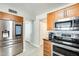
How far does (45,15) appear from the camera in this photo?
138cm

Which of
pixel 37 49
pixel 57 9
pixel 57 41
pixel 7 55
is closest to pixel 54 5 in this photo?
pixel 57 9

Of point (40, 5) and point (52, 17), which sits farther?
point (52, 17)

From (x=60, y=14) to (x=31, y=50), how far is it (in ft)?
1.98

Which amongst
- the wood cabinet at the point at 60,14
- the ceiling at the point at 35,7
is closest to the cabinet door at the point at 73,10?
the wood cabinet at the point at 60,14

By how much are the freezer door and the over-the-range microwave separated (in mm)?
579

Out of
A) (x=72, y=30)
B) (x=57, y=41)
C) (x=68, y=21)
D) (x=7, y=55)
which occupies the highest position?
(x=68, y=21)

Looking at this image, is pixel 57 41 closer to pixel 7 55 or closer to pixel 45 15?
pixel 45 15

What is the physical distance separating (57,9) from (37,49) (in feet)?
1.89

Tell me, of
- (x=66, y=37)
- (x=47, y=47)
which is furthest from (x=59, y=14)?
(x=47, y=47)

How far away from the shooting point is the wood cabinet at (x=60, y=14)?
133 cm

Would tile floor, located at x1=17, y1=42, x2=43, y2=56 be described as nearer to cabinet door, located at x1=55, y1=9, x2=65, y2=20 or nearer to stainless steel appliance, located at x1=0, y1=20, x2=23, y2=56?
stainless steel appliance, located at x1=0, y1=20, x2=23, y2=56

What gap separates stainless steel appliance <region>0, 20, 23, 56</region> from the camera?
52.3 inches

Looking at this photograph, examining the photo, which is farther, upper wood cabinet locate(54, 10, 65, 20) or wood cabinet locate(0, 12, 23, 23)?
upper wood cabinet locate(54, 10, 65, 20)

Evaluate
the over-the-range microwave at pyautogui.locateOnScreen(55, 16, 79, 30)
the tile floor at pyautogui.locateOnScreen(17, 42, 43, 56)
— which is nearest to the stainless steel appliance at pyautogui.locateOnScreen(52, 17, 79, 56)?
the over-the-range microwave at pyautogui.locateOnScreen(55, 16, 79, 30)
